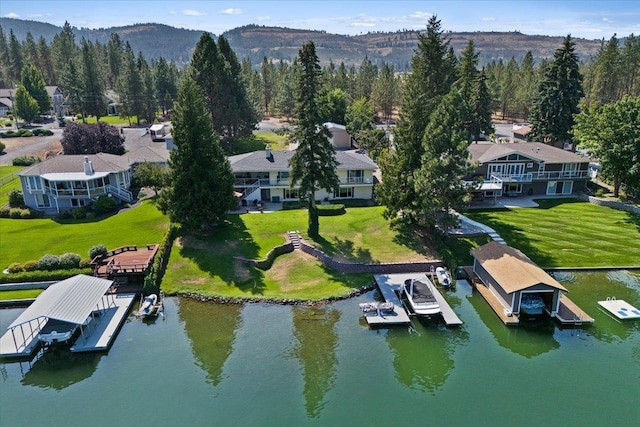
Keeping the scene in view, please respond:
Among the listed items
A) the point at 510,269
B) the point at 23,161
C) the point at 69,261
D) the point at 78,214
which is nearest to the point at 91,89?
the point at 23,161

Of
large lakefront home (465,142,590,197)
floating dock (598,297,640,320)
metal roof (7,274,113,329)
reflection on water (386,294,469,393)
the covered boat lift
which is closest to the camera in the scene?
reflection on water (386,294,469,393)

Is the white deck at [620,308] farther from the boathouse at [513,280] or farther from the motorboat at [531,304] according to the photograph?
the motorboat at [531,304]

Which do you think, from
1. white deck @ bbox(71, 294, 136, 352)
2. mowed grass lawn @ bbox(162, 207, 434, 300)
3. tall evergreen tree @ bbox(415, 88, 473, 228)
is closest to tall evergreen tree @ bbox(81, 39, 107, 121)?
mowed grass lawn @ bbox(162, 207, 434, 300)

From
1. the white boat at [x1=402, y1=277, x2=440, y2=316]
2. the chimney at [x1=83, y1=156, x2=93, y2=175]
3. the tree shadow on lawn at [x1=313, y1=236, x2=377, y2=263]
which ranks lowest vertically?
the white boat at [x1=402, y1=277, x2=440, y2=316]

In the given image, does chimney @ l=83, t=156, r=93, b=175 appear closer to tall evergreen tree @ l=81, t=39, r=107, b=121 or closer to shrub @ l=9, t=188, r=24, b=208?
shrub @ l=9, t=188, r=24, b=208

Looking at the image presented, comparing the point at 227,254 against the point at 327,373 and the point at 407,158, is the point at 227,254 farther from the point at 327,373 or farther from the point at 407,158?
the point at 407,158

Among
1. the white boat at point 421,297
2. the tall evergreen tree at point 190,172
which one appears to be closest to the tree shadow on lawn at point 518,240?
the white boat at point 421,297

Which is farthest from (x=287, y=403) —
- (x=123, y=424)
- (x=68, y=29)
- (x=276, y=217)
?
(x=68, y=29)
